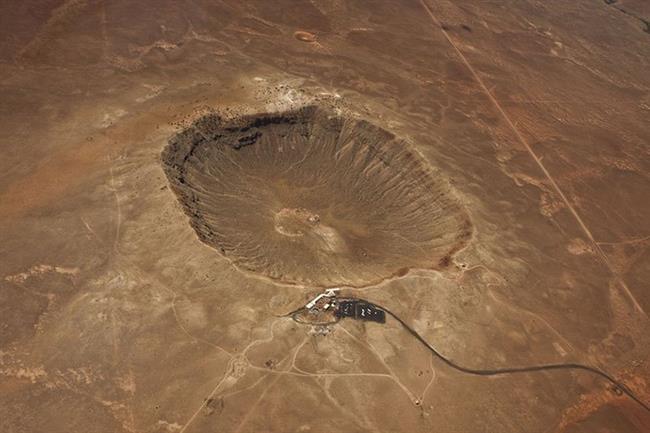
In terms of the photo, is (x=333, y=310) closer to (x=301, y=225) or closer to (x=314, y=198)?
(x=301, y=225)

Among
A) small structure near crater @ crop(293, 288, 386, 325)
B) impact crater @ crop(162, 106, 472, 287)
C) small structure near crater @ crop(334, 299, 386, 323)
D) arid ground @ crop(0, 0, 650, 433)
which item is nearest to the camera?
arid ground @ crop(0, 0, 650, 433)

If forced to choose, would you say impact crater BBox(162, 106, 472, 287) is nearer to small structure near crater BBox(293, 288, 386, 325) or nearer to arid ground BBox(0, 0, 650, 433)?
arid ground BBox(0, 0, 650, 433)

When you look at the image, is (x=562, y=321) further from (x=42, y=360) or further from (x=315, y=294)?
(x=42, y=360)

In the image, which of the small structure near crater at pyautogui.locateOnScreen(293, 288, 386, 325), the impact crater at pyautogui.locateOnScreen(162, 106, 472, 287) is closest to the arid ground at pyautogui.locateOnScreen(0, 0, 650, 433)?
the impact crater at pyautogui.locateOnScreen(162, 106, 472, 287)

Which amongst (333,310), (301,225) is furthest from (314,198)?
(333,310)

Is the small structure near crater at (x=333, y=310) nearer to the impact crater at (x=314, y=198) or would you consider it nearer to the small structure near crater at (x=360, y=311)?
the small structure near crater at (x=360, y=311)

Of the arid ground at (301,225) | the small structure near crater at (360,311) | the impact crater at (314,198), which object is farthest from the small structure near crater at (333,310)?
the impact crater at (314,198)
